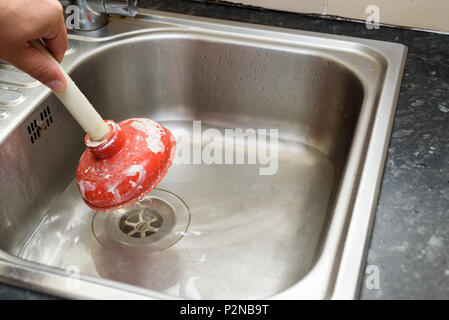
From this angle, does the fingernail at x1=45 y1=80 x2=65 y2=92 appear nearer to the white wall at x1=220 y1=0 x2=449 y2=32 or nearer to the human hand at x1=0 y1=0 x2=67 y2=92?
the human hand at x1=0 y1=0 x2=67 y2=92

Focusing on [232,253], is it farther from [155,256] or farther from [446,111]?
[446,111]

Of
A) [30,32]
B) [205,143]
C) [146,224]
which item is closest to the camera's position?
[30,32]

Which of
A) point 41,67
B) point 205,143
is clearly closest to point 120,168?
point 41,67

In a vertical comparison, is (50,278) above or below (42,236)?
above

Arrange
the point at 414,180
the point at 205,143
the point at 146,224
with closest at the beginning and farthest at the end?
the point at 414,180 → the point at 146,224 → the point at 205,143

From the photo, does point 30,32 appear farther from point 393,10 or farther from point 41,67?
point 393,10

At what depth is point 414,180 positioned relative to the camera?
677mm

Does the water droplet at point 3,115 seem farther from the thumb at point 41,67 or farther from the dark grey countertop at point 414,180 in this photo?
the dark grey countertop at point 414,180

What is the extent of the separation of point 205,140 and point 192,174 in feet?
0.31

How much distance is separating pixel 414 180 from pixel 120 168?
1.36 feet

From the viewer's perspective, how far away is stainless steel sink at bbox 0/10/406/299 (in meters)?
0.77

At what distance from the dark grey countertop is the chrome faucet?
0.81 feet

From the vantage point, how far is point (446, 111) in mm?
Result: 799
